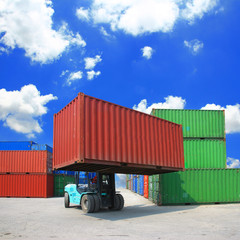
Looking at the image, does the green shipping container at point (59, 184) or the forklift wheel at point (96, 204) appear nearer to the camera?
the forklift wheel at point (96, 204)

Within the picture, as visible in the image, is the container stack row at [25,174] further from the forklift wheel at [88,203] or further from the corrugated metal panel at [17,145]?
the forklift wheel at [88,203]

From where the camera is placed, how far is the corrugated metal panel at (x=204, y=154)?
17672 mm

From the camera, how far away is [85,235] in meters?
6.96

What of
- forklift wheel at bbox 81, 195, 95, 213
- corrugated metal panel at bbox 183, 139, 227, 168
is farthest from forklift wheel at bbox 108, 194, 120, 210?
corrugated metal panel at bbox 183, 139, 227, 168

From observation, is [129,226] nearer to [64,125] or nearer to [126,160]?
[126,160]

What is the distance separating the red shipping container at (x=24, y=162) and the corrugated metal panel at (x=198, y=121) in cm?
1293

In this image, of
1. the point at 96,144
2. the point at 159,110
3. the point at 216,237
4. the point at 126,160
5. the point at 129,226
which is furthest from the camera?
the point at 159,110

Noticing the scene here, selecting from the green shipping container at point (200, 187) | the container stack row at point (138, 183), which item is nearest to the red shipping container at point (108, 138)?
the green shipping container at point (200, 187)

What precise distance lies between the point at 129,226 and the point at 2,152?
20.2 metres

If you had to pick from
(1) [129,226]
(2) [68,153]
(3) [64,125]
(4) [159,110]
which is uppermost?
(4) [159,110]

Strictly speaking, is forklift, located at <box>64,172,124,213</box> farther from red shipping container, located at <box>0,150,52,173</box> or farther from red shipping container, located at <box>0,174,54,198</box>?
red shipping container, located at <box>0,150,52,173</box>

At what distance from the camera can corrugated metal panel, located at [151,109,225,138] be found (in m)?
18.1

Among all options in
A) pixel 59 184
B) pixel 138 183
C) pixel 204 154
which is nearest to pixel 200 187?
pixel 204 154

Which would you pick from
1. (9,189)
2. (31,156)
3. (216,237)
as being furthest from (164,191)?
(9,189)
